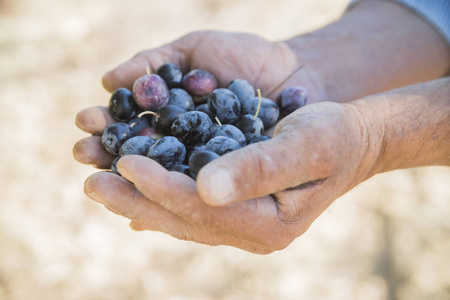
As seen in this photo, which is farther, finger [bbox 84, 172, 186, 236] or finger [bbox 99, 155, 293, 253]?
finger [bbox 84, 172, 186, 236]

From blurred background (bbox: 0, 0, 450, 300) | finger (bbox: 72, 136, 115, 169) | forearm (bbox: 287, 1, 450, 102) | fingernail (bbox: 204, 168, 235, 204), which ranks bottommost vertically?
blurred background (bbox: 0, 0, 450, 300)

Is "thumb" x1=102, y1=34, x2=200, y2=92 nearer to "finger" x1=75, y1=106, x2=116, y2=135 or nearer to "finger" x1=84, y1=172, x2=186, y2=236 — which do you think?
"finger" x1=75, y1=106, x2=116, y2=135

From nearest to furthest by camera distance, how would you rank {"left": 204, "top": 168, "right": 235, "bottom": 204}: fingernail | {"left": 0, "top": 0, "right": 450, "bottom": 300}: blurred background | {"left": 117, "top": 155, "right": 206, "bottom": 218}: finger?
1. {"left": 204, "top": 168, "right": 235, "bottom": 204}: fingernail
2. {"left": 117, "top": 155, "right": 206, "bottom": 218}: finger
3. {"left": 0, "top": 0, "right": 450, "bottom": 300}: blurred background

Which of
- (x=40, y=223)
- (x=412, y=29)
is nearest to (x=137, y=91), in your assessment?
(x=40, y=223)

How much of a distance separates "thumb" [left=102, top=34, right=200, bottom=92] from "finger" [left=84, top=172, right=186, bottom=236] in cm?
81

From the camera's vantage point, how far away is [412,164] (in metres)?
1.70

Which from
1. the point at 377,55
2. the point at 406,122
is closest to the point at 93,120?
the point at 406,122

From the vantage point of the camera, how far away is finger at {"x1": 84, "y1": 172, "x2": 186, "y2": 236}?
114 centimetres

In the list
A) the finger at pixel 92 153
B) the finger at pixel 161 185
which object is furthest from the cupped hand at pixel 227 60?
the finger at pixel 161 185

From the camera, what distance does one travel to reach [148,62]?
74.6 inches

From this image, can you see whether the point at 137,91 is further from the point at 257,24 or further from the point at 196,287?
the point at 257,24

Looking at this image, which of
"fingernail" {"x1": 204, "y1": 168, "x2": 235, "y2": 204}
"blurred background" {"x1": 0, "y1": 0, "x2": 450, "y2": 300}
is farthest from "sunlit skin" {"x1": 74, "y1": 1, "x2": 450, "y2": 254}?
"blurred background" {"x1": 0, "y1": 0, "x2": 450, "y2": 300}

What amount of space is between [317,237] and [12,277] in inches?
72.3

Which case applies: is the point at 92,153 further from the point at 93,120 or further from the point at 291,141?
the point at 291,141
